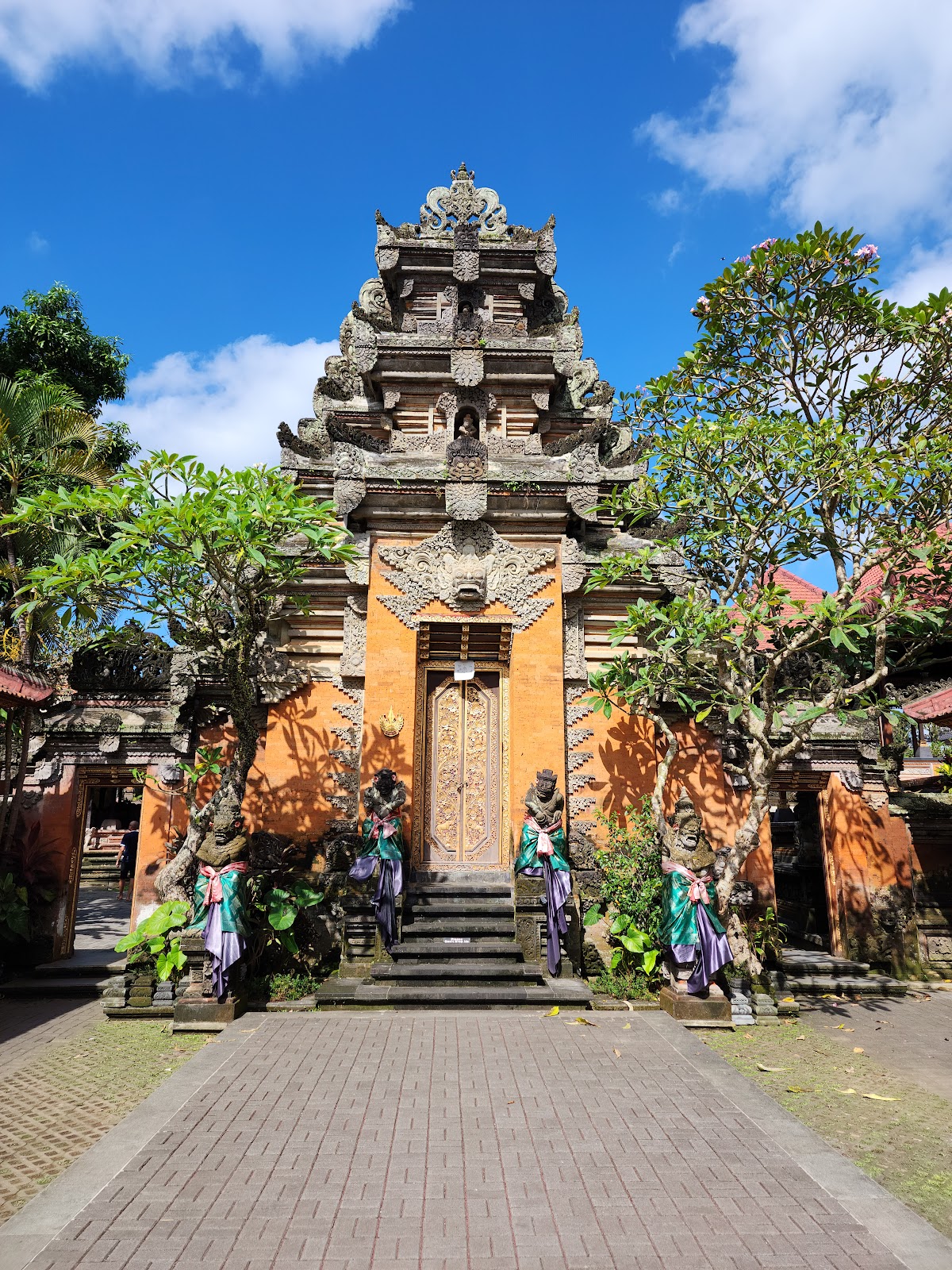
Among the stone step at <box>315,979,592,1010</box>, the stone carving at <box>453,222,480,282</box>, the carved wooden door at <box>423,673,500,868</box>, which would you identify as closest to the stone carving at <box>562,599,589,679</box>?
the carved wooden door at <box>423,673,500,868</box>

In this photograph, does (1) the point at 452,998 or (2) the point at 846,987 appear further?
Answer: (2) the point at 846,987

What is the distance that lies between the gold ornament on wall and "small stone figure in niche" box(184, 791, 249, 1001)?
86.8 inches

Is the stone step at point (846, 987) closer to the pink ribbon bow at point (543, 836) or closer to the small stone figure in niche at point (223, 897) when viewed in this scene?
the pink ribbon bow at point (543, 836)

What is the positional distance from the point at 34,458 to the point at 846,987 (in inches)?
559

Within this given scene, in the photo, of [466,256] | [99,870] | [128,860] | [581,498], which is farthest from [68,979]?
[99,870]

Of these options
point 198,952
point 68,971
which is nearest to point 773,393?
point 198,952

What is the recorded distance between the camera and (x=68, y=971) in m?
10.2

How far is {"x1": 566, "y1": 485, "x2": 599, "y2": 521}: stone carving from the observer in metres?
10.7

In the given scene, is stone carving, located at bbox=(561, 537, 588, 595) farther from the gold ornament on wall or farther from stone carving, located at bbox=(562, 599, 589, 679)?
the gold ornament on wall

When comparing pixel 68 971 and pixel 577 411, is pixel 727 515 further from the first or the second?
pixel 68 971

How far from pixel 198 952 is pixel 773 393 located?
372 inches

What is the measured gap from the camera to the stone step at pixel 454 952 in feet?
28.8

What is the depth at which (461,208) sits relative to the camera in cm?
1341

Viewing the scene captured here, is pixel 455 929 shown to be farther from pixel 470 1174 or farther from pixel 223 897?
pixel 470 1174
